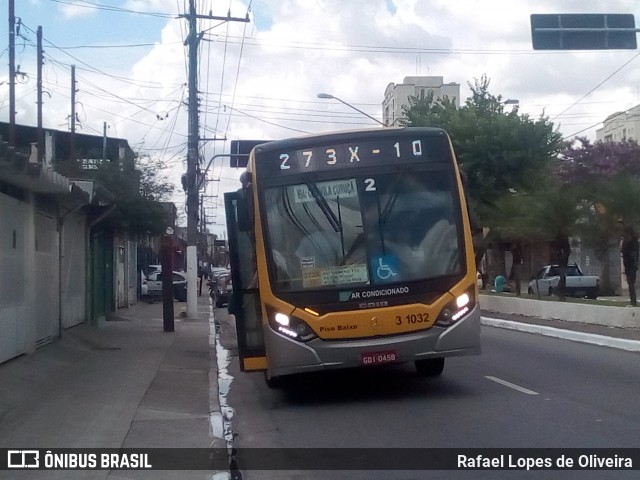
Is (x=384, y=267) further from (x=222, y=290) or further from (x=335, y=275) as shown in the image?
(x=222, y=290)

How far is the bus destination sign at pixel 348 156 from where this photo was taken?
12.1 metres

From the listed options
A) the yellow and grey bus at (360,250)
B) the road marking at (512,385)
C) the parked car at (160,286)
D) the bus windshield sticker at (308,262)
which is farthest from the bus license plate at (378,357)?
the parked car at (160,286)

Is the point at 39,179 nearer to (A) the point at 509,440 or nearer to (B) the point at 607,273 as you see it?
(A) the point at 509,440

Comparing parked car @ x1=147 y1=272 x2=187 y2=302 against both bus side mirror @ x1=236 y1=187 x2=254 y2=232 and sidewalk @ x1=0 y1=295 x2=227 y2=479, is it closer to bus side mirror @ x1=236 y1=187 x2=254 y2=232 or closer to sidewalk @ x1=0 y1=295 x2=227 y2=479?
sidewalk @ x1=0 y1=295 x2=227 y2=479

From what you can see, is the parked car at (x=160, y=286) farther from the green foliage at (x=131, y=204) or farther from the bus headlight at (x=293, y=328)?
the bus headlight at (x=293, y=328)

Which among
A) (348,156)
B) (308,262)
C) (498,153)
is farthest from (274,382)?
(498,153)

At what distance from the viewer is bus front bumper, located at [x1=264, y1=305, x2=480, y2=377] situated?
1158 cm

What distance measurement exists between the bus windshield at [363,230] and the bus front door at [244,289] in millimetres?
621

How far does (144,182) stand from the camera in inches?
1223

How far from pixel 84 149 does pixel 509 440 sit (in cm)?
4306

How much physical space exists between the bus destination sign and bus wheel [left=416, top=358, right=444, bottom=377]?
10.8 feet

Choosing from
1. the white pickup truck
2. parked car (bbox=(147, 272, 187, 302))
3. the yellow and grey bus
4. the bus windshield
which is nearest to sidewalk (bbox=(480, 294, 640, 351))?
the white pickup truck

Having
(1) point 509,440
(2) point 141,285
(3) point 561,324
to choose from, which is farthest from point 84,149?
(1) point 509,440

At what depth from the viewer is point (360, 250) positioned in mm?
11781
